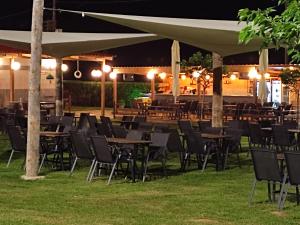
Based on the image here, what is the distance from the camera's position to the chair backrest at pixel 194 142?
32.4 ft

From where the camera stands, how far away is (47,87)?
27.6 metres

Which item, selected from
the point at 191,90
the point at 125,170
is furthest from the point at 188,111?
the point at 125,170

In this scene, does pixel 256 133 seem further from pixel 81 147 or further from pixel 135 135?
pixel 81 147

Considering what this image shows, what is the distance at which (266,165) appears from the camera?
22.4 ft

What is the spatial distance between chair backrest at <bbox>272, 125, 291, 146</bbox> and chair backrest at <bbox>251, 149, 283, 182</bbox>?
4400 millimetres

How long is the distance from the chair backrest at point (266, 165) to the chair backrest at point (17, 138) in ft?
14.3

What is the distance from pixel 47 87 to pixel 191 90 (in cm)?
645

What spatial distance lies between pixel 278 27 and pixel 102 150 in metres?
4.75

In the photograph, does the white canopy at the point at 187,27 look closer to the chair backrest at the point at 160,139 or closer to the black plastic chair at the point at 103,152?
the chair backrest at the point at 160,139

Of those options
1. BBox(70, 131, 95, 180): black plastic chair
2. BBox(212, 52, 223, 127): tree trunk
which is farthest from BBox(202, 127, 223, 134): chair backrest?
BBox(70, 131, 95, 180): black plastic chair

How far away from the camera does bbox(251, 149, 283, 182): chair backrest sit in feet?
22.1

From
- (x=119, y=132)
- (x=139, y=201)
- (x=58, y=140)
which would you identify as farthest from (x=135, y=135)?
(x=139, y=201)

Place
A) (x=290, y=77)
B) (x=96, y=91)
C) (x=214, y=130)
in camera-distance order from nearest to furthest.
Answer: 1. (x=214, y=130)
2. (x=290, y=77)
3. (x=96, y=91)

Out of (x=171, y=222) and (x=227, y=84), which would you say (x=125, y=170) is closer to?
(x=171, y=222)
